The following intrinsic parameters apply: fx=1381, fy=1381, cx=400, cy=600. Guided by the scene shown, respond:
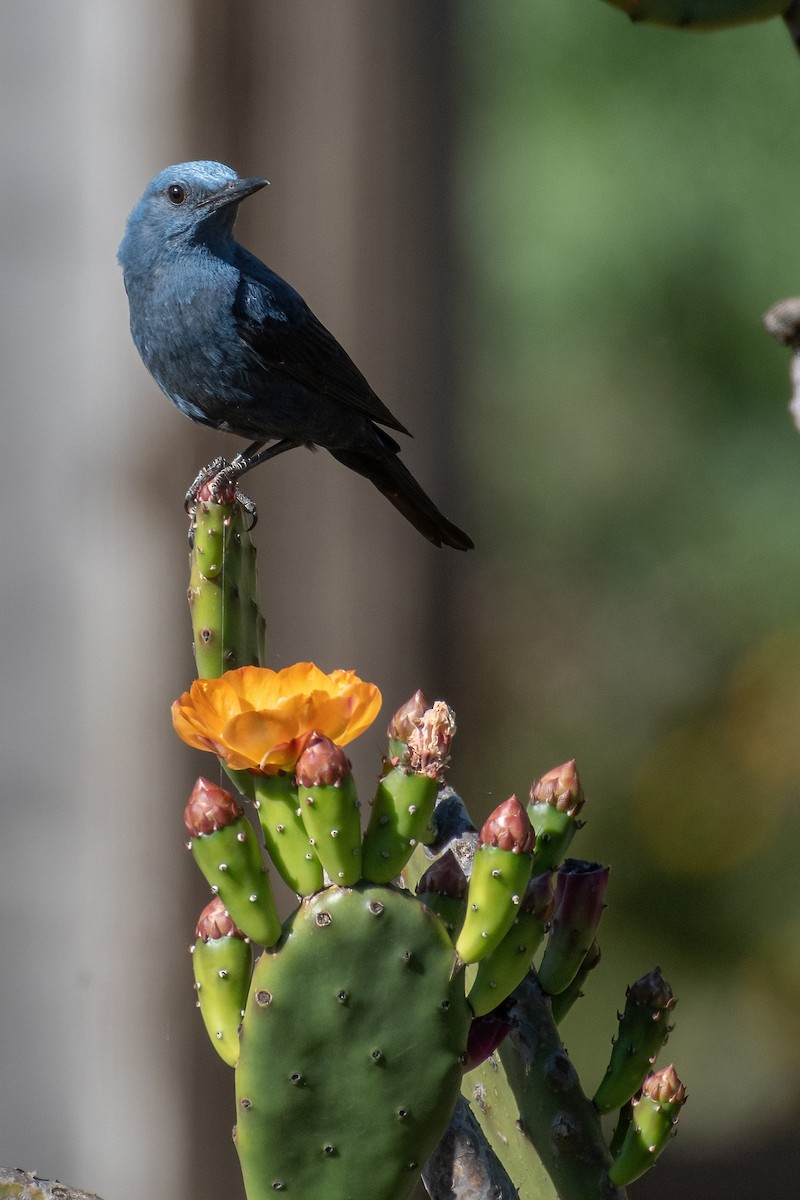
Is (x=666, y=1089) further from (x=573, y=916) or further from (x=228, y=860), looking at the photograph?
(x=228, y=860)

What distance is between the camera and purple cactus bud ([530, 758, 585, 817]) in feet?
4.55

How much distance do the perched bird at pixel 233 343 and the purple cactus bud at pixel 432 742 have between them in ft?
4.41

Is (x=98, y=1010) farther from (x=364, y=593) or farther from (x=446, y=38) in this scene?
(x=446, y=38)

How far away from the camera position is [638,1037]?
1.47 m

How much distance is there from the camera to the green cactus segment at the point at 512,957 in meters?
1.28

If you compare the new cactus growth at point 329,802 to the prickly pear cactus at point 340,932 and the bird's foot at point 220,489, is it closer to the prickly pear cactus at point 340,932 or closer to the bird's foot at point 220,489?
the prickly pear cactus at point 340,932

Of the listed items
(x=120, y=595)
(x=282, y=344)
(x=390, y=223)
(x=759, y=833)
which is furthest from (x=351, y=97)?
(x=759, y=833)

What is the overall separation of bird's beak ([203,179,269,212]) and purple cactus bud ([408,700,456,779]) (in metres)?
1.75

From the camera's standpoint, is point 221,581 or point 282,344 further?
point 282,344

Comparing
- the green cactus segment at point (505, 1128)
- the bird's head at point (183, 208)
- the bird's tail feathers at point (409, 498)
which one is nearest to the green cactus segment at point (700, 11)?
the green cactus segment at point (505, 1128)

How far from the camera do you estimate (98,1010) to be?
377 centimetres

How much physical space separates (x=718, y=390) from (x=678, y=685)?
0.92 m

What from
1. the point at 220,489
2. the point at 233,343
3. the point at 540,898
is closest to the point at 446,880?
the point at 540,898

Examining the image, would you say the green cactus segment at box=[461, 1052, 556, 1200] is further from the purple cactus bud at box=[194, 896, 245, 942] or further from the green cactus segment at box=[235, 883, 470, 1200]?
the purple cactus bud at box=[194, 896, 245, 942]
